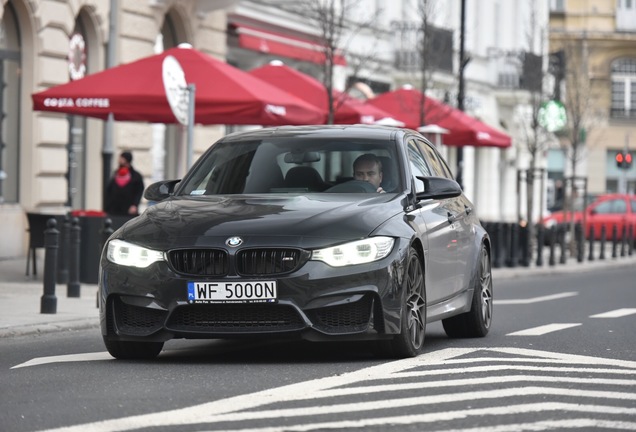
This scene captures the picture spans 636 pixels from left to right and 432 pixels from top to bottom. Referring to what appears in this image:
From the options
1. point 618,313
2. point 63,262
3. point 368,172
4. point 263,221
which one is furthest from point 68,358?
point 63,262

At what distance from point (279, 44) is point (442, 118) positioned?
553 centimetres

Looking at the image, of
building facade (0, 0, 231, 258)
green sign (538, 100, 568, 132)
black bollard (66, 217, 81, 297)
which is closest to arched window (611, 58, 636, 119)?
green sign (538, 100, 568, 132)

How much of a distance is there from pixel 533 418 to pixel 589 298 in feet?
42.9

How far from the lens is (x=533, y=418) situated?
7.69m

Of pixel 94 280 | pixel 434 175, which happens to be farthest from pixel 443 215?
pixel 94 280

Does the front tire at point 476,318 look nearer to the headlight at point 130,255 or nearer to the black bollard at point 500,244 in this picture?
the headlight at point 130,255

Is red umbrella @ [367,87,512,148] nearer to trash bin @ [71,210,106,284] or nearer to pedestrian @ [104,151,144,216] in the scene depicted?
pedestrian @ [104,151,144,216]

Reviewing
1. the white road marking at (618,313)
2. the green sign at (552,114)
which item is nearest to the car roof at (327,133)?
the white road marking at (618,313)

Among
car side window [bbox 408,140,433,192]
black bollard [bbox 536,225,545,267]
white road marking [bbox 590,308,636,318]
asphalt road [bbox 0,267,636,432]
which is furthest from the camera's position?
black bollard [bbox 536,225,545,267]

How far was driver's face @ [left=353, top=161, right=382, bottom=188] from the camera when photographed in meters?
11.5

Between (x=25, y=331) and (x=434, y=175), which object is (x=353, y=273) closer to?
(x=434, y=175)

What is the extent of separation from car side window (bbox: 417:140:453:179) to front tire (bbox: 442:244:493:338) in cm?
66

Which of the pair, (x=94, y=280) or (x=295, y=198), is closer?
(x=295, y=198)

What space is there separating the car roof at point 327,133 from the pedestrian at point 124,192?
32.4ft
